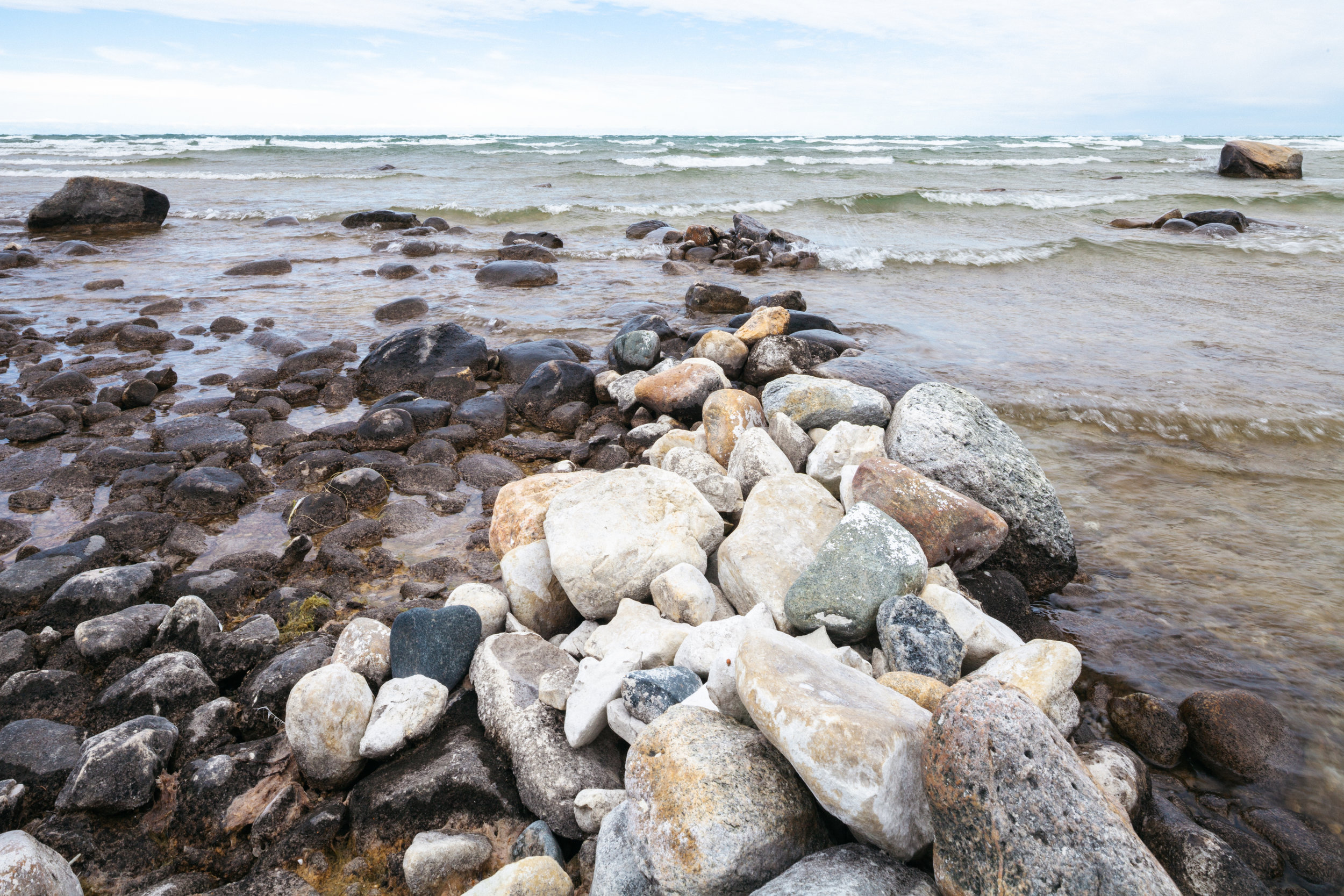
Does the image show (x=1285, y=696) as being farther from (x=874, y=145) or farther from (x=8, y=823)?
(x=874, y=145)

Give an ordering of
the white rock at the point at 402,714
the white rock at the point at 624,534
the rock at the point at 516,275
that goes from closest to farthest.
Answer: the white rock at the point at 402,714 < the white rock at the point at 624,534 < the rock at the point at 516,275

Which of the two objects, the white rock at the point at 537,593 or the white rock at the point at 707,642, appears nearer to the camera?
the white rock at the point at 707,642

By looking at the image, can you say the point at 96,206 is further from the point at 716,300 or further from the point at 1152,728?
the point at 1152,728

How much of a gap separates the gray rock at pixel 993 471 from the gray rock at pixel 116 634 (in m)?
3.09

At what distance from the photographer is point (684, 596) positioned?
249 cm

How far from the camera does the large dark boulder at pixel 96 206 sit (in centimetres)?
1242

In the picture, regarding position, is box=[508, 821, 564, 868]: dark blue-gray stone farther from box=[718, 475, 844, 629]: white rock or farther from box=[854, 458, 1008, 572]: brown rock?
box=[854, 458, 1008, 572]: brown rock

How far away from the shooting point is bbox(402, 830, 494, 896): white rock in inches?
71.4

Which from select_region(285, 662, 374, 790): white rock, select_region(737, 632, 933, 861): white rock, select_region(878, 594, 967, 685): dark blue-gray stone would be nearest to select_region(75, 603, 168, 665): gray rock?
select_region(285, 662, 374, 790): white rock

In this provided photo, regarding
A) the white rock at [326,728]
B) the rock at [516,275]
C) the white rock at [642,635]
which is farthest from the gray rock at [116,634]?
the rock at [516,275]

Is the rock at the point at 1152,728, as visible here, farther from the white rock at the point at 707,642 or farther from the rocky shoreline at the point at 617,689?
the white rock at the point at 707,642

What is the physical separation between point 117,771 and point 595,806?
4.49 feet

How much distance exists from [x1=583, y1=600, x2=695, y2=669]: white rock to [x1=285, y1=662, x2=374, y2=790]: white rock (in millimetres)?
747

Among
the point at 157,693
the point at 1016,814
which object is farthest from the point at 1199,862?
the point at 157,693
